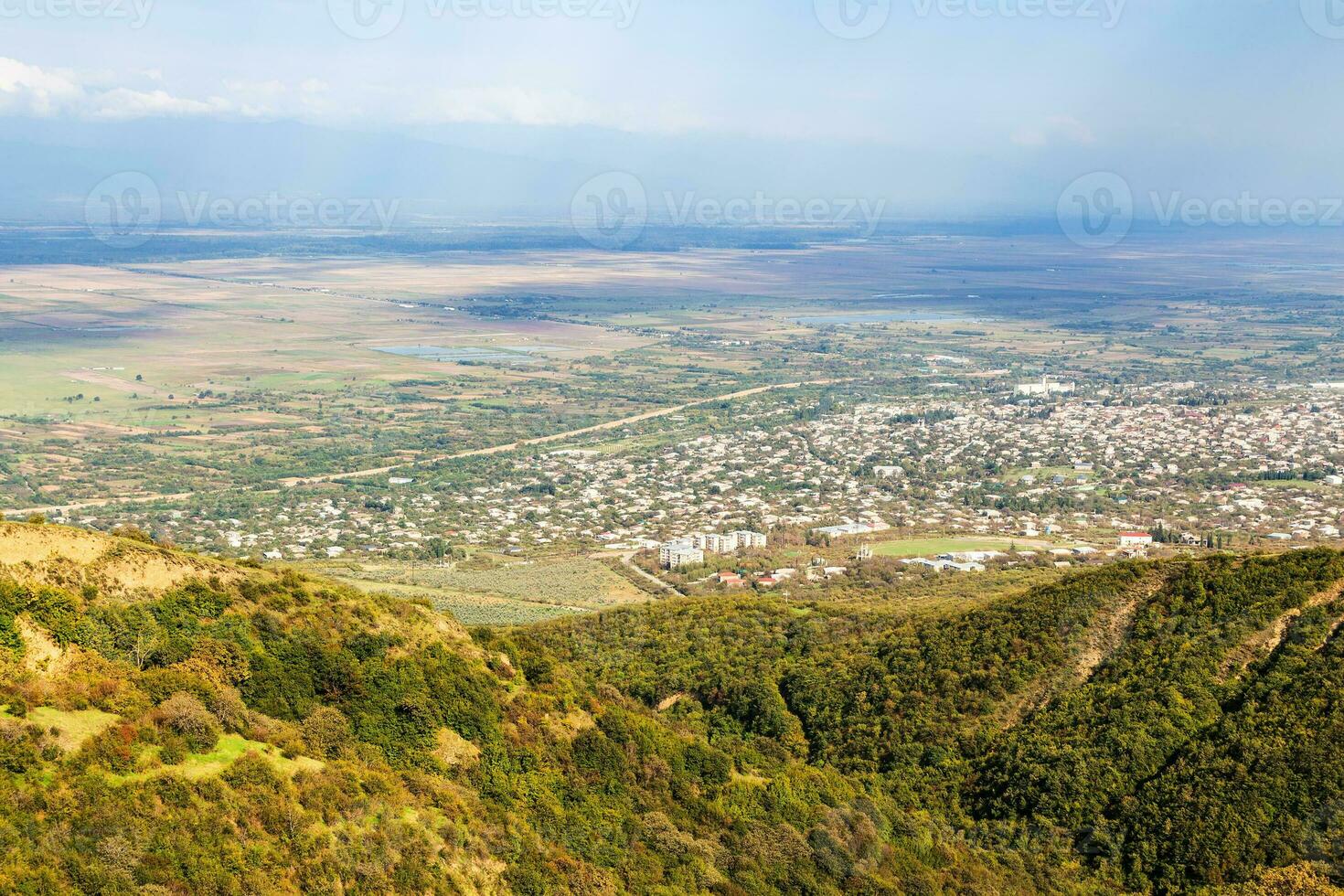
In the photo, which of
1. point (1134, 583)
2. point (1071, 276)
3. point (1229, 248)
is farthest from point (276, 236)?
point (1134, 583)

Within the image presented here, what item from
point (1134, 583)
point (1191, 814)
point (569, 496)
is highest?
point (1134, 583)

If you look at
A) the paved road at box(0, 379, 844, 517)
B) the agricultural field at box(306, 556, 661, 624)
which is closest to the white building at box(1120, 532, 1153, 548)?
the agricultural field at box(306, 556, 661, 624)

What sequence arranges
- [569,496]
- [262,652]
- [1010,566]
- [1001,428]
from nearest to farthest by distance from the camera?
[262,652], [1010,566], [569,496], [1001,428]

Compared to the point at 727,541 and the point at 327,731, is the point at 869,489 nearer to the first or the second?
the point at 727,541

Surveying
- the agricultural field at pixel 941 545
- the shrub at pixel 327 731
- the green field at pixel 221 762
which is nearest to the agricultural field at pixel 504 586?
the agricultural field at pixel 941 545

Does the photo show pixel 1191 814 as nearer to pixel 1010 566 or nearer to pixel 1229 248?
pixel 1010 566
